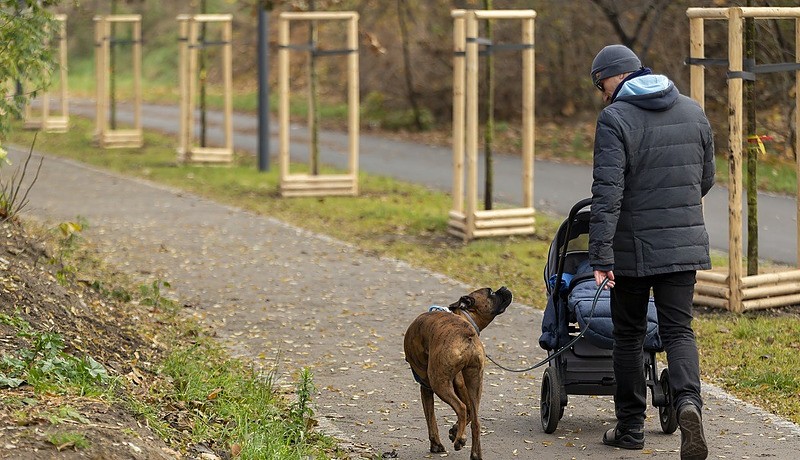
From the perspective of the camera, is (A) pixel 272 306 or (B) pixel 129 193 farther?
(B) pixel 129 193

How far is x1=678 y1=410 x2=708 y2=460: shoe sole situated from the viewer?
573 centimetres

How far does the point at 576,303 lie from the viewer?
6621 millimetres

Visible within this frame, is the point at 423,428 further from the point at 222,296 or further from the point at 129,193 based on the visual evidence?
the point at 129,193

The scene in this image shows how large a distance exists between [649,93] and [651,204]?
55cm

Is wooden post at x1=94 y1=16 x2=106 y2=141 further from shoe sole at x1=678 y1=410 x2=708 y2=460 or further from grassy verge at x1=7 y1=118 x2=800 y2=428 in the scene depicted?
shoe sole at x1=678 y1=410 x2=708 y2=460

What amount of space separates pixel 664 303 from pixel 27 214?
9.82m

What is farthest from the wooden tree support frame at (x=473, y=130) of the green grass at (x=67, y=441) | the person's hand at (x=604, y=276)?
the green grass at (x=67, y=441)

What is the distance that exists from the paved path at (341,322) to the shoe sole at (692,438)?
476mm

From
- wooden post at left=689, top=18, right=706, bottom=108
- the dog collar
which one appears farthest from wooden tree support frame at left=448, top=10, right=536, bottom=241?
the dog collar

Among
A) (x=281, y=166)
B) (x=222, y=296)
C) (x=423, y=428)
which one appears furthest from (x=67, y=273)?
(x=281, y=166)

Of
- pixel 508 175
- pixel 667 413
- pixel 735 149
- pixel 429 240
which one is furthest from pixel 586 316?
pixel 508 175

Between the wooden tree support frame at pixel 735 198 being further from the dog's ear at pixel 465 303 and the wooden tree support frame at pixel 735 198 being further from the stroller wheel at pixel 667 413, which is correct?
the dog's ear at pixel 465 303

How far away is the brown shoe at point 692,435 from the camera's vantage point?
5.73 meters

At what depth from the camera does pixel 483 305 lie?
20.8ft
